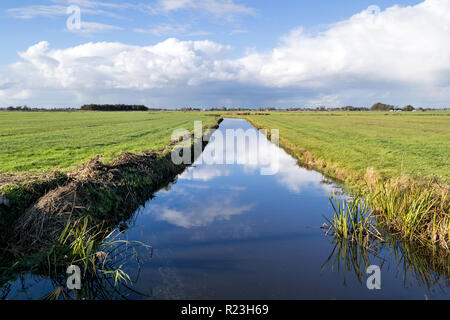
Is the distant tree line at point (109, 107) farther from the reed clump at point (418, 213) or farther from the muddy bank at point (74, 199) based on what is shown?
the reed clump at point (418, 213)

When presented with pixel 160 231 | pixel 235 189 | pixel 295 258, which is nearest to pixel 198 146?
pixel 235 189

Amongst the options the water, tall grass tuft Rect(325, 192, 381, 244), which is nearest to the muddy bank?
the water

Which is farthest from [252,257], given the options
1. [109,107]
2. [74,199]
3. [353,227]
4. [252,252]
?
[109,107]

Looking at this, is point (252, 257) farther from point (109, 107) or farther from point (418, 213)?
point (109, 107)

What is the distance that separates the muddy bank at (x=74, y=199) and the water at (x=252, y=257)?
913 millimetres

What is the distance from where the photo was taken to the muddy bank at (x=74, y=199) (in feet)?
23.5

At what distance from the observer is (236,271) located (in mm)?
6922

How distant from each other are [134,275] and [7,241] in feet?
11.7

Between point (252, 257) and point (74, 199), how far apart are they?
5470 millimetres

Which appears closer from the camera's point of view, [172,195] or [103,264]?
[103,264]

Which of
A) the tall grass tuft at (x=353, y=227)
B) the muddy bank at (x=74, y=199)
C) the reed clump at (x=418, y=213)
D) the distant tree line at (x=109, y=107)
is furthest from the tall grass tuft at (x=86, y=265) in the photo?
the distant tree line at (x=109, y=107)

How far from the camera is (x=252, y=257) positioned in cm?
766

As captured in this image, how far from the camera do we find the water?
6176mm
